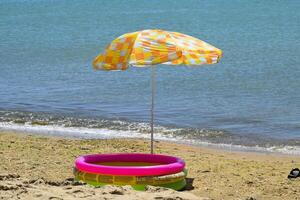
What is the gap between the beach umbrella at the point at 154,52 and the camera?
949cm

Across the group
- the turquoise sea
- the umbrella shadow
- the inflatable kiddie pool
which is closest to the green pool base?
the inflatable kiddie pool

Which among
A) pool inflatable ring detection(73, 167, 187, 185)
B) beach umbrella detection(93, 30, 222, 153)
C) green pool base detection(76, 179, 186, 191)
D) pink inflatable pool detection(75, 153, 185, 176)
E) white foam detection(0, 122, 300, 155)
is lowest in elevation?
white foam detection(0, 122, 300, 155)

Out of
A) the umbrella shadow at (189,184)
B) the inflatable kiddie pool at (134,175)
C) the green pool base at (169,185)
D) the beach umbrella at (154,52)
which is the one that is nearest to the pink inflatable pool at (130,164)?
the inflatable kiddie pool at (134,175)

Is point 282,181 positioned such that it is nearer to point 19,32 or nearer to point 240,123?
point 240,123

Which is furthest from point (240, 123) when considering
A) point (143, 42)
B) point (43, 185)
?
point (43, 185)

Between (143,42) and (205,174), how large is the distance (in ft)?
6.81

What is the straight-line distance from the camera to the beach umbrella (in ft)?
31.1

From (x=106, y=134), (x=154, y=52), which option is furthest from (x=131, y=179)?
(x=106, y=134)

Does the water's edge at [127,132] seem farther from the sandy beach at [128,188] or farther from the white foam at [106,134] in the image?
the sandy beach at [128,188]

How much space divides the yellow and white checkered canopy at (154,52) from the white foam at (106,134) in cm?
409

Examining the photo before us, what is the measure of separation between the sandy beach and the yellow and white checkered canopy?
1578 millimetres

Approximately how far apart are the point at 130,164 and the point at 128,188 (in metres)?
1.68

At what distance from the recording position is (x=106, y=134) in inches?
592

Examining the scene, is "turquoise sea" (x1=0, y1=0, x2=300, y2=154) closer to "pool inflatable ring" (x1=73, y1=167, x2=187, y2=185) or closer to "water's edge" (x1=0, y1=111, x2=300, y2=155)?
"water's edge" (x1=0, y1=111, x2=300, y2=155)
